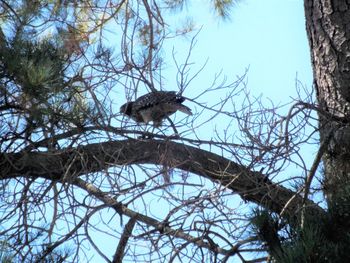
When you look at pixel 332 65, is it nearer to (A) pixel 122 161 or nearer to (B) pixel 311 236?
(A) pixel 122 161

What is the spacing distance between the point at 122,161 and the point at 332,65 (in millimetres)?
1229

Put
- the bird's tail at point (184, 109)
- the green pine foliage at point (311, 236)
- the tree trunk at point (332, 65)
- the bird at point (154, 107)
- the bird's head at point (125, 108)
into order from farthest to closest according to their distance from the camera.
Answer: the bird's tail at point (184, 109) < the bird at point (154, 107) < the bird's head at point (125, 108) < the tree trunk at point (332, 65) < the green pine foliage at point (311, 236)

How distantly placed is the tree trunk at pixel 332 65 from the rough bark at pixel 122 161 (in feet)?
1.24

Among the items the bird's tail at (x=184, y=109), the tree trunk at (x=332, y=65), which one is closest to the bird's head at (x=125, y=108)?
the bird's tail at (x=184, y=109)

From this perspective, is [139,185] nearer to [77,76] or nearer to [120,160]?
[120,160]

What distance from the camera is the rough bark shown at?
3.65m

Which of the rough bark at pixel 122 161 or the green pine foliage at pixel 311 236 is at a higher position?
the rough bark at pixel 122 161

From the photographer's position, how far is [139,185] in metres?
3.44

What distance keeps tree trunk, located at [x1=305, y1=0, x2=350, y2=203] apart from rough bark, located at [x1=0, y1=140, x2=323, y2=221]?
0.38 metres

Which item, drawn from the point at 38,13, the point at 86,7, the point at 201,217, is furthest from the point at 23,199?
the point at 86,7

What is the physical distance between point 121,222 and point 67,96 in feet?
2.39

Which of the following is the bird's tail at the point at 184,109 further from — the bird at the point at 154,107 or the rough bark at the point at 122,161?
the rough bark at the point at 122,161

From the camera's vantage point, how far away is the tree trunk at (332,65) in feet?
11.7

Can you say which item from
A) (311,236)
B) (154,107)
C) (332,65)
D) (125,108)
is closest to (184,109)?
(154,107)
